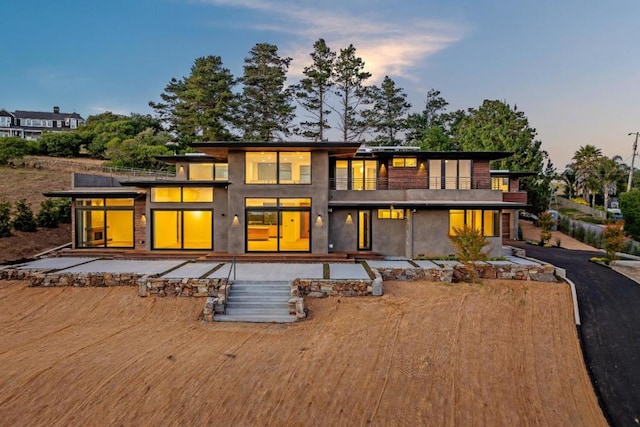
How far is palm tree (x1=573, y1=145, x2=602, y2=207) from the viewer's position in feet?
136

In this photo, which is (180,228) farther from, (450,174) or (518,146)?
(518,146)

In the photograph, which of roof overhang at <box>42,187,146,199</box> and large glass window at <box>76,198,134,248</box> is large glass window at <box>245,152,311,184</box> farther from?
large glass window at <box>76,198,134,248</box>

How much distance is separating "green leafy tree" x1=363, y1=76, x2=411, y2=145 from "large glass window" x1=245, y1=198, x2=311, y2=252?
86.3 ft

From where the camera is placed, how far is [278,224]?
604 inches

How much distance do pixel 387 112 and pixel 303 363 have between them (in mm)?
37790

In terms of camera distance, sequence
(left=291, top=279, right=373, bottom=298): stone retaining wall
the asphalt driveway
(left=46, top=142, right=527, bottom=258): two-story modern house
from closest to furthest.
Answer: the asphalt driveway → (left=291, top=279, right=373, bottom=298): stone retaining wall → (left=46, top=142, right=527, bottom=258): two-story modern house

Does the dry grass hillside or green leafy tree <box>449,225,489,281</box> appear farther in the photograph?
the dry grass hillside

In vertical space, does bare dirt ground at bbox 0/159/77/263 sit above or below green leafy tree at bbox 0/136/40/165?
below

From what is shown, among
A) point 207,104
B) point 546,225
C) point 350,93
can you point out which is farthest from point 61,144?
point 546,225

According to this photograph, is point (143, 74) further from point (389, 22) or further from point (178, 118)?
point (389, 22)

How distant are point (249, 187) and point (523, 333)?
11.9 meters

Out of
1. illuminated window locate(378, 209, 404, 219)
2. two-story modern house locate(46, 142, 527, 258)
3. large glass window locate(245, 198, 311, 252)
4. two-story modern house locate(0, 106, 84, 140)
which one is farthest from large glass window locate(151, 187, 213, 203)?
two-story modern house locate(0, 106, 84, 140)

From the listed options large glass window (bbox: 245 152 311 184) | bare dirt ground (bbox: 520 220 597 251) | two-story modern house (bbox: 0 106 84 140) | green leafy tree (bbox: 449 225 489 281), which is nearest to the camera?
green leafy tree (bbox: 449 225 489 281)

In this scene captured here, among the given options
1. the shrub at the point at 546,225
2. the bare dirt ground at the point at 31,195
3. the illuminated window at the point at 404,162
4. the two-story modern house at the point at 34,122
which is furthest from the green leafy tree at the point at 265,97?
the two-story modern house at the point at 34,122
